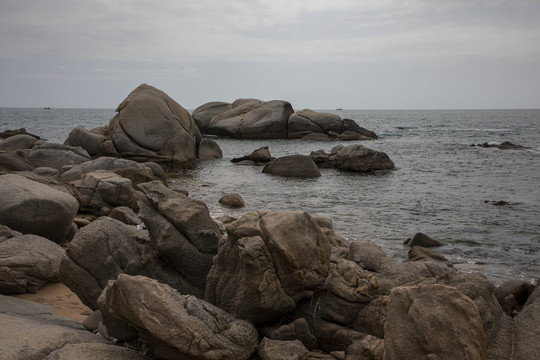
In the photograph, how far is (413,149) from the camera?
4056 cm

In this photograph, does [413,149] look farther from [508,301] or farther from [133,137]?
[508,301]

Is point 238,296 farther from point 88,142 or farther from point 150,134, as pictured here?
point 88,142

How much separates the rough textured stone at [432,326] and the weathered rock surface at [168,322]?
66.2 inches

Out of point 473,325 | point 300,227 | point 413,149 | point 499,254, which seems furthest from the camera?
point 413,149

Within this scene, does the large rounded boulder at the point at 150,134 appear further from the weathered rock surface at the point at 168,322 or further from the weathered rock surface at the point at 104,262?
the weathered rock surface at the point at 168,322

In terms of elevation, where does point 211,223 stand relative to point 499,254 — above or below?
above

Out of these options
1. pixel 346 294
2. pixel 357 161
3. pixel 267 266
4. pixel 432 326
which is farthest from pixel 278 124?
pixel 432 326

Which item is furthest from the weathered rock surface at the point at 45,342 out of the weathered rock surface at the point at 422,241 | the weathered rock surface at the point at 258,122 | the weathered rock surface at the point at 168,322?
the weathered rock surface at the point at 258,122

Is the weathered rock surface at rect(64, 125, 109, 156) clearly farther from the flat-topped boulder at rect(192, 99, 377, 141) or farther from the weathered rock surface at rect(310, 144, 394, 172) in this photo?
the flat-topped boulder at rect(192, 99, 377, 141)

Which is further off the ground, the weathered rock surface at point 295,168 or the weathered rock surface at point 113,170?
the weathered rock surface at point 113,170

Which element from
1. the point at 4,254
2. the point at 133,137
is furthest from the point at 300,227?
the point at 133,137

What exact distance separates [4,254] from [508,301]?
7.58 metres

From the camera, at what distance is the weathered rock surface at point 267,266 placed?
537 cm

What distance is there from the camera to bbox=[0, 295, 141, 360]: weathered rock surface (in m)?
4.35
